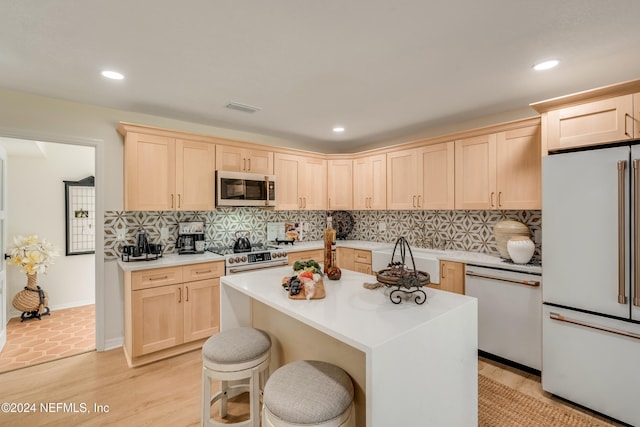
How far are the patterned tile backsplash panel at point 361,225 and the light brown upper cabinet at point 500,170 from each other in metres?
0.30

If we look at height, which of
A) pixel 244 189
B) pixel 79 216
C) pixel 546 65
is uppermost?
pixel 546 65

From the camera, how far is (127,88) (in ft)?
8.45

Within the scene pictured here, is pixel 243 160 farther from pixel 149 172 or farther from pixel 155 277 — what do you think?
pixel 155 277

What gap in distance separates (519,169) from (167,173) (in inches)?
140

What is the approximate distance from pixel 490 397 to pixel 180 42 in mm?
3356

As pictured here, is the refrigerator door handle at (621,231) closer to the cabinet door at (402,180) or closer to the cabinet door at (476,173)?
the cabinet door at (476,173)

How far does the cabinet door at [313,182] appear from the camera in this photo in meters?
4.32

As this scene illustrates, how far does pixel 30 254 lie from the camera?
3797 mm

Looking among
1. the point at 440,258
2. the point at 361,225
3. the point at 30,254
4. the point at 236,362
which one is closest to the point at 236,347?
the point at 236,362

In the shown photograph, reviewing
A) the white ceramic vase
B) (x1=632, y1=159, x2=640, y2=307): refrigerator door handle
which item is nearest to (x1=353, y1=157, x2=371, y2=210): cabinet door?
the white ceramic vase

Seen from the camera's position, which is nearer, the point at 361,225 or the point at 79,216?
the point at 79,216

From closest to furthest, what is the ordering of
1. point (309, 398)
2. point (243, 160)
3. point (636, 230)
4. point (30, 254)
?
1. point (309, 398)
2. point (636, 230)
3. point (243, 160)
4. point (30, 254)

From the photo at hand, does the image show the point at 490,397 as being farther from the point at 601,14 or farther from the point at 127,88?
the point at 127,88

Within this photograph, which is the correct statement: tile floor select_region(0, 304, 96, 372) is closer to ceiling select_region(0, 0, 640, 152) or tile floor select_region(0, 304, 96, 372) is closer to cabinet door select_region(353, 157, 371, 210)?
ceiling select_region(0, 0, 640, 152)
